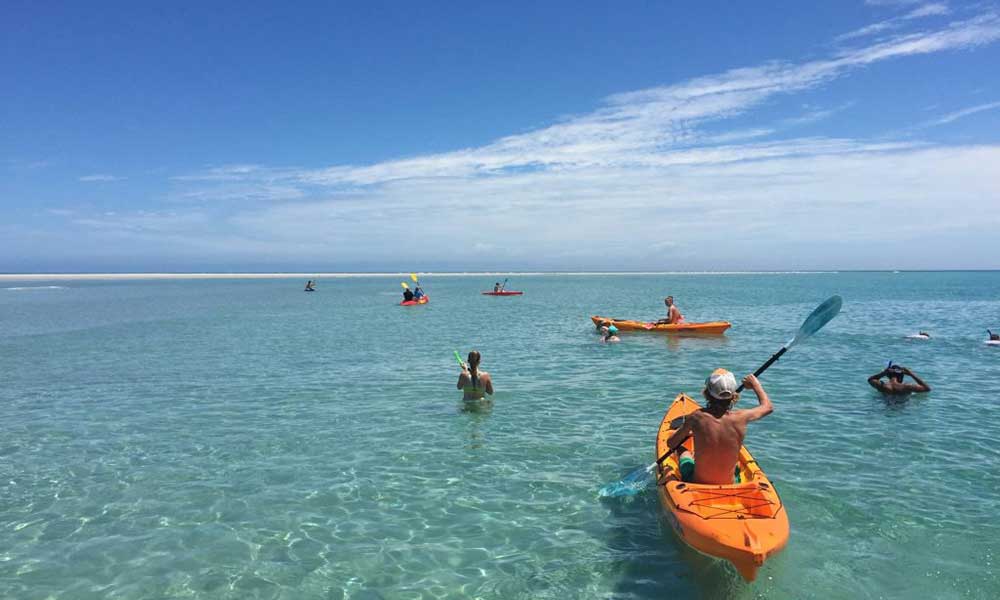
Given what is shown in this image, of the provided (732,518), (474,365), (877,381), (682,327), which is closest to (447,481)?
(474,365)

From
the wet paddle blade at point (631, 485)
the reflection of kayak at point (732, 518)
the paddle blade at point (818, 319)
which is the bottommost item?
the wet paddle blade at point (631, 485)

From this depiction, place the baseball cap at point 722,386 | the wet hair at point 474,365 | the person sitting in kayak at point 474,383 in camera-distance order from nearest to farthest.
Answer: the baseball cap at point 722,386 → the wet hair at point 474,365 → the person sitting in kayak at point 474,383

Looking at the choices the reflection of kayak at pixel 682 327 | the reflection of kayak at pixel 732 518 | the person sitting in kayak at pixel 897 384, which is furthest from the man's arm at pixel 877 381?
the reflection of kayak at pixel 682 327

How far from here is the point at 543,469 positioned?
10562 mm

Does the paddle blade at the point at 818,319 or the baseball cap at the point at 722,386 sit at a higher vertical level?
the paddle blade at the point at 818,319

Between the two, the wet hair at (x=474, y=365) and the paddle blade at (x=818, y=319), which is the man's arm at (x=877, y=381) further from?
the wet hair at (x=474, y=365)

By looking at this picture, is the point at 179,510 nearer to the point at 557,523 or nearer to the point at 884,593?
the point at 557,523

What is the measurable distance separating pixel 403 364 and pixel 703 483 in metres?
15.4

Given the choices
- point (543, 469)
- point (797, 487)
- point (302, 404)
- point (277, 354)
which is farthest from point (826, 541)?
point (277, 354)

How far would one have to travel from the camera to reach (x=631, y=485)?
9273 millimetres

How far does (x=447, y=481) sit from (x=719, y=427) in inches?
192

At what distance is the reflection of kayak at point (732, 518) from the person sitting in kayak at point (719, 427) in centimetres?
17

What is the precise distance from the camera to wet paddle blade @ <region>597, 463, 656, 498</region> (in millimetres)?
9242

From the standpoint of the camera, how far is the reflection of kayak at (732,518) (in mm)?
6145
